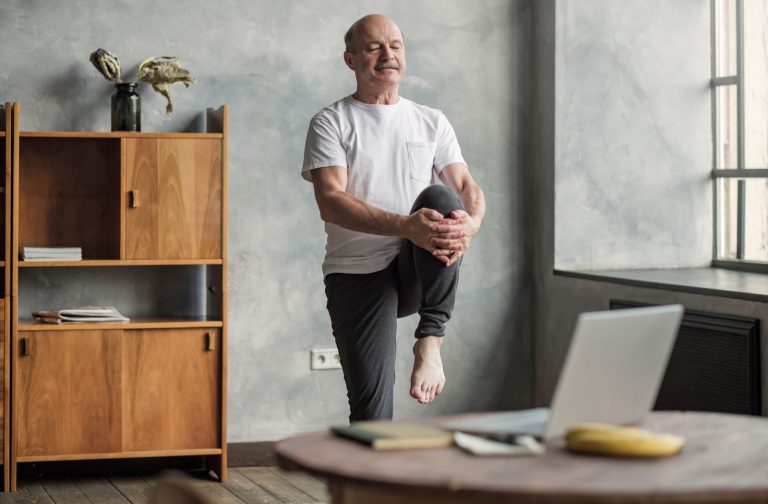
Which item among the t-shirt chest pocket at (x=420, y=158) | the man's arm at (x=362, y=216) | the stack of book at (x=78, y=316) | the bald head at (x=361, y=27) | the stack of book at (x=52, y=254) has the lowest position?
the stack of book at (x=78, y=316)

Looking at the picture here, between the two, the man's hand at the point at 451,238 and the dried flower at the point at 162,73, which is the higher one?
the dried flower at the point at 162,73

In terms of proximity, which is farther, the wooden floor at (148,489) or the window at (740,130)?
the window at (740,130)

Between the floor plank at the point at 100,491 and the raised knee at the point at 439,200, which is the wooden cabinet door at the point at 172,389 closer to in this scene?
the floor plank at the point at 100,491

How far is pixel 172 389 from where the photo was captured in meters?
4.21

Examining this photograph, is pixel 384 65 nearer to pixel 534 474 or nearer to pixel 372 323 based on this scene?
pixel 372 323

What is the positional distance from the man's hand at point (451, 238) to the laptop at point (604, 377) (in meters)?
1.05

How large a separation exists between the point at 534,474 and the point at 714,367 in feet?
8.55

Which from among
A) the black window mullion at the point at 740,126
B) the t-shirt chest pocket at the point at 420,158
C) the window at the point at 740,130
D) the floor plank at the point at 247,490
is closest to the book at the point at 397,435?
the t-shirt chest pocket at the point at 420,158

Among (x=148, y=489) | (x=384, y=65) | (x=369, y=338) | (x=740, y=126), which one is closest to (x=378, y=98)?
(x=384, y=65)

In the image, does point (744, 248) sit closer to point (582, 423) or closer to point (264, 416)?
point (264, 416)

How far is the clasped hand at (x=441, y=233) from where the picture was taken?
2.82 metres

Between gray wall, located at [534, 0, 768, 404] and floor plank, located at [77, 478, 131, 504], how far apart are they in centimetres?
195

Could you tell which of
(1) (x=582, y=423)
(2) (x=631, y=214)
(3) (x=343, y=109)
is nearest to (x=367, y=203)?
(3) (x=343, y=109)

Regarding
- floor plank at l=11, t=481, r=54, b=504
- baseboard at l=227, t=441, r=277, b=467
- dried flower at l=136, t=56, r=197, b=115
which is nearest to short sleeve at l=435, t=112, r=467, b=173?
dried flower at l=136, t=56, r=197, b=115
